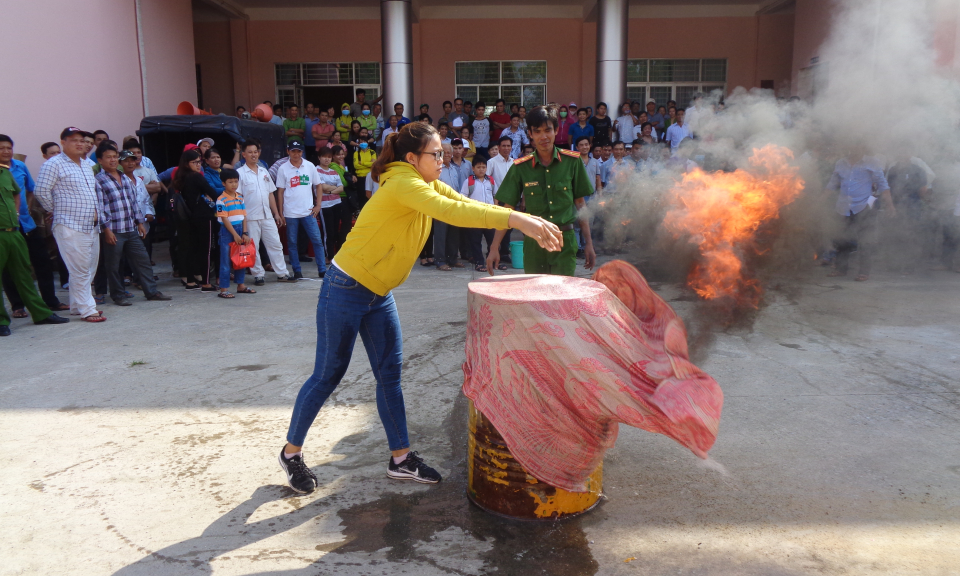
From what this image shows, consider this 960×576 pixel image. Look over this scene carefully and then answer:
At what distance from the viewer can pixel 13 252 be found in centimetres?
660

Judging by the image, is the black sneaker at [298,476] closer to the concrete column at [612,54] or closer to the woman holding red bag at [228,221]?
the woman holding red bag at [228,221]

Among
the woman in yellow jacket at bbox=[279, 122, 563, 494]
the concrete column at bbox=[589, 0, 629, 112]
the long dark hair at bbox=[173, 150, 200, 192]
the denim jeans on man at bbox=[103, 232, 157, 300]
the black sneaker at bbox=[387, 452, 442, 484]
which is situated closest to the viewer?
the woman in yellow jacket at bbox=[279, 122, 563, 494]

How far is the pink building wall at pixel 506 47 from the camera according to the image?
18203mm

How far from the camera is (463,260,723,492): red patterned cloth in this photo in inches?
106

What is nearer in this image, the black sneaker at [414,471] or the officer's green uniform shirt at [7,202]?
the black sneaker at [414,471]

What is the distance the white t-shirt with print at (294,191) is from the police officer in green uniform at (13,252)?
3.04 meters

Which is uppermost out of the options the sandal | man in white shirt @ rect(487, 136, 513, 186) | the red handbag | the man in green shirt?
the man in green shirt

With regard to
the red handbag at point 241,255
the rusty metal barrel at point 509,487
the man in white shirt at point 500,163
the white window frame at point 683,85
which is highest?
the white window frame at point 683,85

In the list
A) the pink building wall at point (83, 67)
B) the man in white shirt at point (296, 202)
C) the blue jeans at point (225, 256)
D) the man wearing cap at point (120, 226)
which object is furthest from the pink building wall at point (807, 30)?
the pink building wall at point (83, 67)

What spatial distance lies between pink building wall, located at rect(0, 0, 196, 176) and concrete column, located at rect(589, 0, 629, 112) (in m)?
9.25

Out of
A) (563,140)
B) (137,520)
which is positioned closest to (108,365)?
(137,520)

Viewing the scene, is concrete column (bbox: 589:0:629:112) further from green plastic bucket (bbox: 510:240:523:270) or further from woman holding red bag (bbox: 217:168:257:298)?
woman holding red bag (bbox: 217:168:257:298)

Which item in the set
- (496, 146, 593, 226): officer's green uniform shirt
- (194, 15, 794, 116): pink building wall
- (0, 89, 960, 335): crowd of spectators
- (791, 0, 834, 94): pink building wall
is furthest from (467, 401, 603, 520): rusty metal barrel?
(194, 15, 794, 116): pink building wall

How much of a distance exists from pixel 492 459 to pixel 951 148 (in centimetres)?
557
